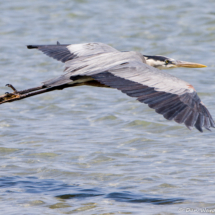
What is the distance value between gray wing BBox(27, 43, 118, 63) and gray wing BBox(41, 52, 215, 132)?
1.39ft

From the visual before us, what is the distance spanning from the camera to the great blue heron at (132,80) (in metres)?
4.98

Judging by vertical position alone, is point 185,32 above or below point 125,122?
above

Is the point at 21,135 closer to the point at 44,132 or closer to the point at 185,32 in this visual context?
the point at 44,132

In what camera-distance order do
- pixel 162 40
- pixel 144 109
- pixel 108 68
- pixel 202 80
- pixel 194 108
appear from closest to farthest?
pixel 194 108, pixel 108 68, pixel 144 109, pixel 202 80, pixel 162 40

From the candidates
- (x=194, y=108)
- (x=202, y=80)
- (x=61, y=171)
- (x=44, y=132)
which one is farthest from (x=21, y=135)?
(x=202, y=80)

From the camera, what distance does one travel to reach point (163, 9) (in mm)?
15250

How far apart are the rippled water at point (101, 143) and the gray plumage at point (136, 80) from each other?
112 centimetres

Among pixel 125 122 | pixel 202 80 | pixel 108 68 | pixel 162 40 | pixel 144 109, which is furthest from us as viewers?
pixel 162 40

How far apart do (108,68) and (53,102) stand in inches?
132

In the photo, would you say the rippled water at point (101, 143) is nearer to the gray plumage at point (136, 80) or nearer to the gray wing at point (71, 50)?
the gray plumage at point (136, 80)

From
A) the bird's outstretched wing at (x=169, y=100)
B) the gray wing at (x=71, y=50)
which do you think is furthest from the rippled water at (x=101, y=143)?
the gray wing at (x=71, y=50)

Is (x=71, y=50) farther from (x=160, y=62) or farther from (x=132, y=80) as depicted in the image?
(x=132, y=80)

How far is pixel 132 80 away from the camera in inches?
221

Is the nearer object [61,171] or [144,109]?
[61,171]
